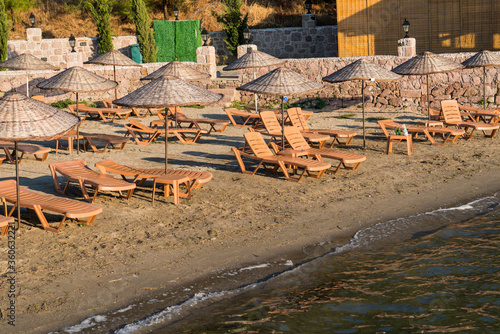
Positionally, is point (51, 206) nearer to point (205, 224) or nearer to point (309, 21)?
point (205, 224)

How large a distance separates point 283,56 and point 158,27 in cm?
607

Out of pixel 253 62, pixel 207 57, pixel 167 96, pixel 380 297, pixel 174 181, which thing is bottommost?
pixel 380 297

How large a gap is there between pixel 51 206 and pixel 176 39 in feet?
72.5

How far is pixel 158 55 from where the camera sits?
94.9ft

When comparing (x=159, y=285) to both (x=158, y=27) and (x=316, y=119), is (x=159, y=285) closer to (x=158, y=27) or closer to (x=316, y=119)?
(x=316, y=119)

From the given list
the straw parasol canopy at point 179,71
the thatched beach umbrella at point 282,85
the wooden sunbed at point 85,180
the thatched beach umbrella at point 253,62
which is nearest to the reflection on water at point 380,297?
the wooden sunbed at point 85,180

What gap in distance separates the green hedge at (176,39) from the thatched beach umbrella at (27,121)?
21.5 m

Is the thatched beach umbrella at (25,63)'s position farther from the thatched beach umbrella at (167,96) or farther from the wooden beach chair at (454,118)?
the wooden beach chair at (454,118)

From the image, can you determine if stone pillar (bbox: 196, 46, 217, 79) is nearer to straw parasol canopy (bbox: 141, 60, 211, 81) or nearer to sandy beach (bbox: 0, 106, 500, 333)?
straw parasol canopy (bbox: 141, 60, 211, 81)

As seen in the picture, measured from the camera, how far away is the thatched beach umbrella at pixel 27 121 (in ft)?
24.4

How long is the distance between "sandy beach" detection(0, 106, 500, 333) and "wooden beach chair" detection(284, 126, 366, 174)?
0.29m

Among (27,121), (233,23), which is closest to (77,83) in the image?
(27,121)

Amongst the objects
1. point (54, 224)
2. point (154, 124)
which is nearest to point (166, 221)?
point (54, 224)

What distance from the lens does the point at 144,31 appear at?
1090 inches
